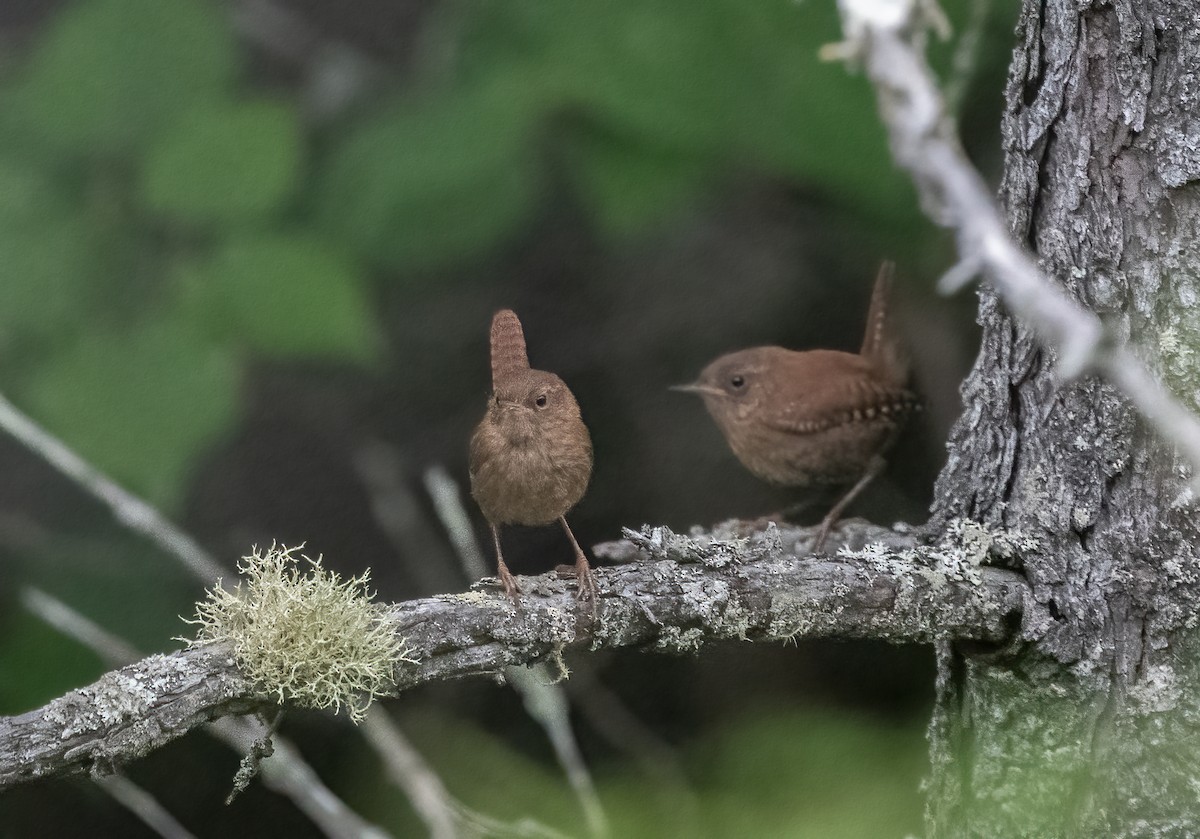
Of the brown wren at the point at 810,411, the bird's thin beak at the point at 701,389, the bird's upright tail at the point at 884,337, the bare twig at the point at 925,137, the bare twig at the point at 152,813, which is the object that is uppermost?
the bird's upright tail at the point at 884,337

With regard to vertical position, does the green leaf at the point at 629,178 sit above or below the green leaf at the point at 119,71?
below

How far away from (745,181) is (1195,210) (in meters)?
0.63

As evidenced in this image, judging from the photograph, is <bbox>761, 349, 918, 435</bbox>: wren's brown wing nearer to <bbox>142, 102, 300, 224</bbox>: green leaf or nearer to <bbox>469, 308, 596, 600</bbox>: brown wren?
<bbox>469, 308, 596, 600</bbox>: brown wren

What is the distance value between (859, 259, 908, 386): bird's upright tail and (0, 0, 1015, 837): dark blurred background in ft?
0.10

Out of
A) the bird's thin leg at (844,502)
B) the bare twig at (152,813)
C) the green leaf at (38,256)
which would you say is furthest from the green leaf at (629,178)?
the bare twig at (152,813)

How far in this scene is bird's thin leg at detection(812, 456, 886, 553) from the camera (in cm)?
153

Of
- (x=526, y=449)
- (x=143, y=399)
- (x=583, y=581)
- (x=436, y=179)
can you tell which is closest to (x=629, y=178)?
(x=436, y=179)

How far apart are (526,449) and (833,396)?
1.59 feet

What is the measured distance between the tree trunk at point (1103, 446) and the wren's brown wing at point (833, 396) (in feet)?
0.69

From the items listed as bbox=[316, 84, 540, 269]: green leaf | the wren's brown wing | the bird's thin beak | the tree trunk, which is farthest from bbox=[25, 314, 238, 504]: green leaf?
the tree trunk

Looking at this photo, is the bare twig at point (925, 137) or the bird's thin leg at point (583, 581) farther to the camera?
the bird's thin leg at point (583, 581)

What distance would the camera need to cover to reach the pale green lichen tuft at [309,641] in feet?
3.52

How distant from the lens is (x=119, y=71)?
61.0 inches

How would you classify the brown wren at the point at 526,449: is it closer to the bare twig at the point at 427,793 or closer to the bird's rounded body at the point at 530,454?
the bird's rounded body at the point at 530,454
